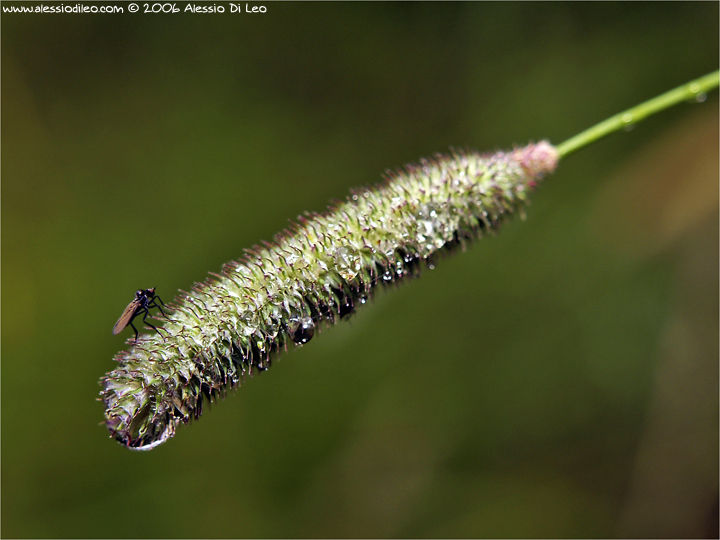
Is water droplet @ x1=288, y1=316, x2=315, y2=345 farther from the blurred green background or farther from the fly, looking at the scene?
the blurred green background

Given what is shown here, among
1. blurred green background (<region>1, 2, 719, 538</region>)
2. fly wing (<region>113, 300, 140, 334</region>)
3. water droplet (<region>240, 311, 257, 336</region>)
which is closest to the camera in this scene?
water droplet (<region>240, 311, 257, 336</region>)

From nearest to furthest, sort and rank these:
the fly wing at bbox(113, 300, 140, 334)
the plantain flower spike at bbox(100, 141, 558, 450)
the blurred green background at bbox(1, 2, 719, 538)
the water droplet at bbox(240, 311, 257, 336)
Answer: the plantain flower spike at bbox(100, 141, 558, 450) < the water droplet at bbox(240, 311, 257, 336) < the fly wing at bbox(113, 300, 140, 334) < the blurred green background at bbox(1, 2, 719, 538)

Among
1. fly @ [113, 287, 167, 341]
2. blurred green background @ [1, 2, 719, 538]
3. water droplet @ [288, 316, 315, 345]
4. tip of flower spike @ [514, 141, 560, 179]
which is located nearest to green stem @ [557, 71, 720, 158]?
tip of flower spike @ [514, 141, 560, 179]

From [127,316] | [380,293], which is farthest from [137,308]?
[380,293]

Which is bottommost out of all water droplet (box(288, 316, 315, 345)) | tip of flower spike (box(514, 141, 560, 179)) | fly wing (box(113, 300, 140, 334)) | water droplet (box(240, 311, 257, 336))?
water droplet (box(288, 316, 315, 345))

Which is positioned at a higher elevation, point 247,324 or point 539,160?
point 539,160

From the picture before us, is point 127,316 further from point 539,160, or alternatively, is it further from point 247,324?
point 539,160

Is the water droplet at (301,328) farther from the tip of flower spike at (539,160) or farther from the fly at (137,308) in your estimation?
the tip of flower spike at (539,160)

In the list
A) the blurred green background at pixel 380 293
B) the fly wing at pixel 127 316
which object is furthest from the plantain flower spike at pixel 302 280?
the blurred green background at pixel 380 293
